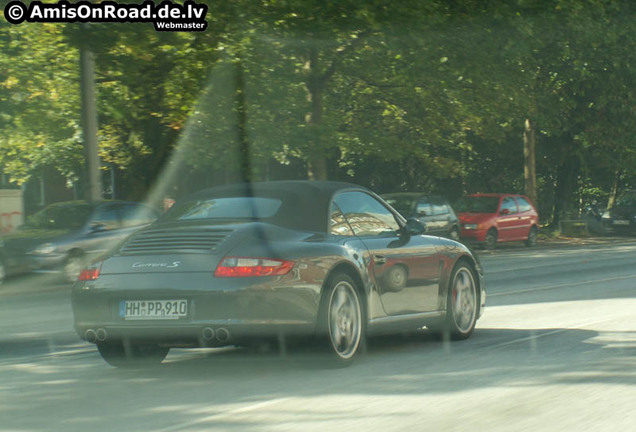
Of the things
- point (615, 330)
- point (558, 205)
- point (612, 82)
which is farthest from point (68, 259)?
point (558, 205)

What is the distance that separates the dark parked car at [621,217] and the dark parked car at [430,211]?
14597mm

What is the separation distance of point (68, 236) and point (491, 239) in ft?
50.0

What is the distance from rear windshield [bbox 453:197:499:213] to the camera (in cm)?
3170

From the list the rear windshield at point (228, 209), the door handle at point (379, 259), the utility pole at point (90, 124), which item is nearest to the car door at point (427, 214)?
the utility pole at point (90, 124)

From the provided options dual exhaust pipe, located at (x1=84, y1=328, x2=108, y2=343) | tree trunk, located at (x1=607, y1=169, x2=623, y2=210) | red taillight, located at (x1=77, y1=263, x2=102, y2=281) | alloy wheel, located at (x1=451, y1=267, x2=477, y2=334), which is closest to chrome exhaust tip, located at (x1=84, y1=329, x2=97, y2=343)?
dual exhaust pipe, located at (x1=84, y1=328, x2=108, y2=343)

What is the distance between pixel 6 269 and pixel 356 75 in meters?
14.2

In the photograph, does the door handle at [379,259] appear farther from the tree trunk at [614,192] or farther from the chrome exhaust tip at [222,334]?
the tree trunk at [614,192]

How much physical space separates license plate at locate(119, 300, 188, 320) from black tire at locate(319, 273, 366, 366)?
40.0 inches

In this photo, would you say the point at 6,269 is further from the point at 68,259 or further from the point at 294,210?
the point at 294,210

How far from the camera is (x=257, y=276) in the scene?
739 cm

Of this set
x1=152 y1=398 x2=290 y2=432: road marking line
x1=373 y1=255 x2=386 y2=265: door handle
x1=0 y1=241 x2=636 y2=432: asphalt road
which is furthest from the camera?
x1=373 y1=255 x2=386 y2=265: door handle

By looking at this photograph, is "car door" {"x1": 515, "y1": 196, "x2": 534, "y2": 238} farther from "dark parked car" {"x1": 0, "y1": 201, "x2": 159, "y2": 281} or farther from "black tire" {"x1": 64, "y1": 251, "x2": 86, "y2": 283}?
"black tire" {"x1": 64, "y1": 251, "x2": 86, "y2": 283}

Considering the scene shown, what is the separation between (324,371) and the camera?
7852mm

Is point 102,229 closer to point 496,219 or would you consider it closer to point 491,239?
point 491,239
